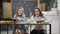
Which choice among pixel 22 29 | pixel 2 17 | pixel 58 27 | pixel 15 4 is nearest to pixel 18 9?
pixel 15 4

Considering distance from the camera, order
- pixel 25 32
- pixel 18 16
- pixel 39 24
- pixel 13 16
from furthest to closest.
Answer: pixel 13 16, pixel 18 16, pixel 25 32, pixel 39 24

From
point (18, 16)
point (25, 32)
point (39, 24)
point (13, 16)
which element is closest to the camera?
point (39, 24)

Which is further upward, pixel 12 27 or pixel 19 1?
pixel 19 1

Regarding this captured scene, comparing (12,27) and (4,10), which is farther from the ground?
(4,10)

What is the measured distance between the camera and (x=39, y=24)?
2.56 metres

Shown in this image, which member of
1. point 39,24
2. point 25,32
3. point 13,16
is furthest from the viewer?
point 13,16

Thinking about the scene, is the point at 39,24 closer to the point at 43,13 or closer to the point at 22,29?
the point at 22,29

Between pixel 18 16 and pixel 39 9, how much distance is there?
1.47 feet

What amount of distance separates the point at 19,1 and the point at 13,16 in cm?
34

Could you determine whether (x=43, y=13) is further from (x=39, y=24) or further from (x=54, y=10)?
(x=39, y=24)

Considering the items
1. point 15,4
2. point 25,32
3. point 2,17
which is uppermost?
point 15,4

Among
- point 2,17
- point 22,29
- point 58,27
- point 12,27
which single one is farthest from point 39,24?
point 2,17

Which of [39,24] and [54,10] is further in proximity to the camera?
[54,10]

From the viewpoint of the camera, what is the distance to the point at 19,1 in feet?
10.7
